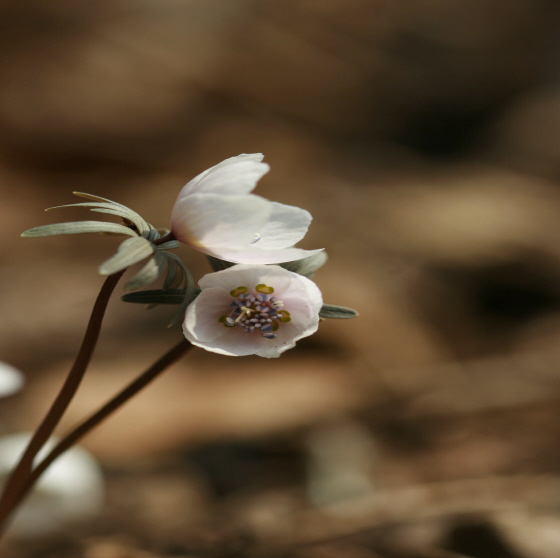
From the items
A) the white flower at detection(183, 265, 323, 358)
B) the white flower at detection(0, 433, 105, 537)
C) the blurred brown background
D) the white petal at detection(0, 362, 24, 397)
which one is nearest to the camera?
the white flower at detection(183, 265, 323, 358)

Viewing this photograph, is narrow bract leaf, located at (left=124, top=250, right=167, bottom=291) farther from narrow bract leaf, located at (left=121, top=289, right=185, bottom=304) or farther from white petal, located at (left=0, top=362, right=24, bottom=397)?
white petal, located at (left=0, top=362, right=24, bottom=397)

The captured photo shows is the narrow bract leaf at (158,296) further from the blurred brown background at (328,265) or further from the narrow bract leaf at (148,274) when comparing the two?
the blurred brown background at (328,265)

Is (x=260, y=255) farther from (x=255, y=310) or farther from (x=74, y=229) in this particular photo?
(x=74, y=229)

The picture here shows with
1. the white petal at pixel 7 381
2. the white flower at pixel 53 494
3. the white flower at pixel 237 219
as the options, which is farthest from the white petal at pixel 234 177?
the white flower at pixel 53 494

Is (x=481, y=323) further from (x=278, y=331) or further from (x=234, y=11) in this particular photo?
(x=234, y=11)

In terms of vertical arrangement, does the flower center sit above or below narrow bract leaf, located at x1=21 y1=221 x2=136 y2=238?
below

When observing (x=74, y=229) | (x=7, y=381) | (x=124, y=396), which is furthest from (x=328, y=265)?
(x=74, y=229)

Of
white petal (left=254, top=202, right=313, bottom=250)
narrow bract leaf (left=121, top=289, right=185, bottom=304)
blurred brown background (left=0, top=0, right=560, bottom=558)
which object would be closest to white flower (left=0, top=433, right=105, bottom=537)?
blurred brown background (left=0, top=0, right=560, bottom=558)
